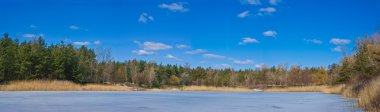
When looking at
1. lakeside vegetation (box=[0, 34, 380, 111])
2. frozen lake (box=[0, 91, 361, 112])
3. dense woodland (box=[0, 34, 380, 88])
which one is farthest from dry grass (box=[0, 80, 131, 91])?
frozen lake (box=[0, 91, 361, 112])

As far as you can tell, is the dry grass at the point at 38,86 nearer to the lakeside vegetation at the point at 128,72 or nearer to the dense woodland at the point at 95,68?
the lakeside vegetation at the point at 128,72

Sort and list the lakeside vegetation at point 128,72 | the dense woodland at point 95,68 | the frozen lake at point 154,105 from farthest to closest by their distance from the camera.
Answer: the dense woodland at point 95,68 → the lakeside vegetation at point 128,72 → the frozen lake at point 154,105

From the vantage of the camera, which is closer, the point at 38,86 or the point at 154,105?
the point at 154,105

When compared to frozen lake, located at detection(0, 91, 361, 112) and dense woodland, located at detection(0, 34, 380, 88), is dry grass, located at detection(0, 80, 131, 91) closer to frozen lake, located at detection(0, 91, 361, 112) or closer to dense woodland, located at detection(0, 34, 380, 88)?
dense woodland, located at detection(0, 34, 380, 88)

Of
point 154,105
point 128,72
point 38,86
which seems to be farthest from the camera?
point 128,72

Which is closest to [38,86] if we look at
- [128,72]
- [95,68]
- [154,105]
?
[154,105]

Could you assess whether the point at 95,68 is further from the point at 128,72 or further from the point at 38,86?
the point at 38,86

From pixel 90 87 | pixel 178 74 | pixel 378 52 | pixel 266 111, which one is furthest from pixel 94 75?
pixel 266 111

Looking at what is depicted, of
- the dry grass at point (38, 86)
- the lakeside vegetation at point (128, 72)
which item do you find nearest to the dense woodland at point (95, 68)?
the lakeside vegetation at point (128, 72)

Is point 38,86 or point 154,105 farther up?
point 38,86

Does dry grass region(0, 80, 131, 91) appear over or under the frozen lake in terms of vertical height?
over

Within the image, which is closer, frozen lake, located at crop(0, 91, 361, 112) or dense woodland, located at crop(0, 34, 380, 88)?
frozen lake, located at crop(0, 91, 361, 112)

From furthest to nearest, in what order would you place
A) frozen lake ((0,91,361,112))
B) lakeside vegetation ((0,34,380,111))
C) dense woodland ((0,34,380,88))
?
dense woodland ((0,34,380,88))
lakeside vegetation ((0,34,380,111))
frozen lake ((0,91,361,112))

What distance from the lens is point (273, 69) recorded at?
119 meters
